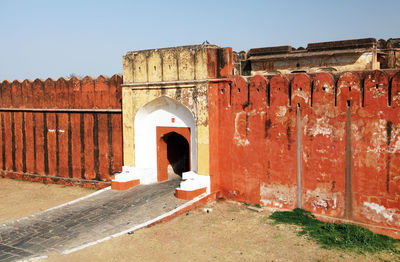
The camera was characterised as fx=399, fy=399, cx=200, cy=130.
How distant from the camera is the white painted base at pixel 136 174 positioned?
11.4 m

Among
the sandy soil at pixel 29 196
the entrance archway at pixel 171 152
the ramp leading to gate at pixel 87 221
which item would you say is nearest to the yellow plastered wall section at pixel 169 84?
the entrance archway at pixel 171 152

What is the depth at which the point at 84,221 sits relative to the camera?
9.09 m

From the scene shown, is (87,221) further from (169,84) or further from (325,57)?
(325,57)

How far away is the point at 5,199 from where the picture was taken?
12562 mm

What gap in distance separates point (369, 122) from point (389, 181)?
1248 millimetres

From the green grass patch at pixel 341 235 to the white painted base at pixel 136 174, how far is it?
4156 mm

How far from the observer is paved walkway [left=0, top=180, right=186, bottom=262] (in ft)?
26.1

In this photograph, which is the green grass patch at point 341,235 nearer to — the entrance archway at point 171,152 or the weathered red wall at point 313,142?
the weathered red wall at point 313,142

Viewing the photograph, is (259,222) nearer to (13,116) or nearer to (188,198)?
(188,198)

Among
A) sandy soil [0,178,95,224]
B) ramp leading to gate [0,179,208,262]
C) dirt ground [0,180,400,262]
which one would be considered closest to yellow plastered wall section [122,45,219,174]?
ramp leading to gate [0,179,208,262]

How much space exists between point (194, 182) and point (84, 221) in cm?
278

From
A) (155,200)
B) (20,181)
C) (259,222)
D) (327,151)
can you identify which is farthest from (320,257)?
(20,181)

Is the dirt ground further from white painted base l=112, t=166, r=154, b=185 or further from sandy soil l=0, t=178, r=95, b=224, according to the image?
sandy soil l=0, t=178, r=95, b=224

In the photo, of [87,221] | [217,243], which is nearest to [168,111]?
[87,221]
